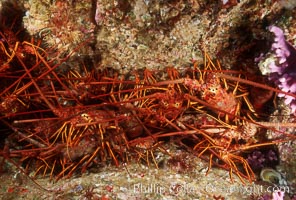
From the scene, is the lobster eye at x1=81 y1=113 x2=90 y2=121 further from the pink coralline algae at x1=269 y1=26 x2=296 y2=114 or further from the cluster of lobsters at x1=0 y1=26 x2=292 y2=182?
the pink coralline algae at x1=269 y1=26 x2=296 y2=114

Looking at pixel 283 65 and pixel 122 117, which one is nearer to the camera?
pixel 283 65

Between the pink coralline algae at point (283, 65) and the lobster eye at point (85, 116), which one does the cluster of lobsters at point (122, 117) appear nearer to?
the lobster eye at point (85, 116)

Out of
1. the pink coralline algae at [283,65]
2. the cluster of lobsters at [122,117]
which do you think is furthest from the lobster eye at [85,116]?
the pink coralline algae at [283,65]

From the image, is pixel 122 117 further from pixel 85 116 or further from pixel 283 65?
pixel 283 65

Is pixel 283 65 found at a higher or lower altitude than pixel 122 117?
higher

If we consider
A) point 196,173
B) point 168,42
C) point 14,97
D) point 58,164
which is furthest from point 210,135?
point 14,97

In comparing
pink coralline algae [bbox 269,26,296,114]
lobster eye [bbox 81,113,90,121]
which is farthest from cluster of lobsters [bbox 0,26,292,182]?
pink coralline algae [bbox 269,26,296,114]

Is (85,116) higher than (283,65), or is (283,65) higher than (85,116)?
(283,65)

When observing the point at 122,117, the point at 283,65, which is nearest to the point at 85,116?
the point at 122,117

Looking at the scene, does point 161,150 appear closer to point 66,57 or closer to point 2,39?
point 66,57
